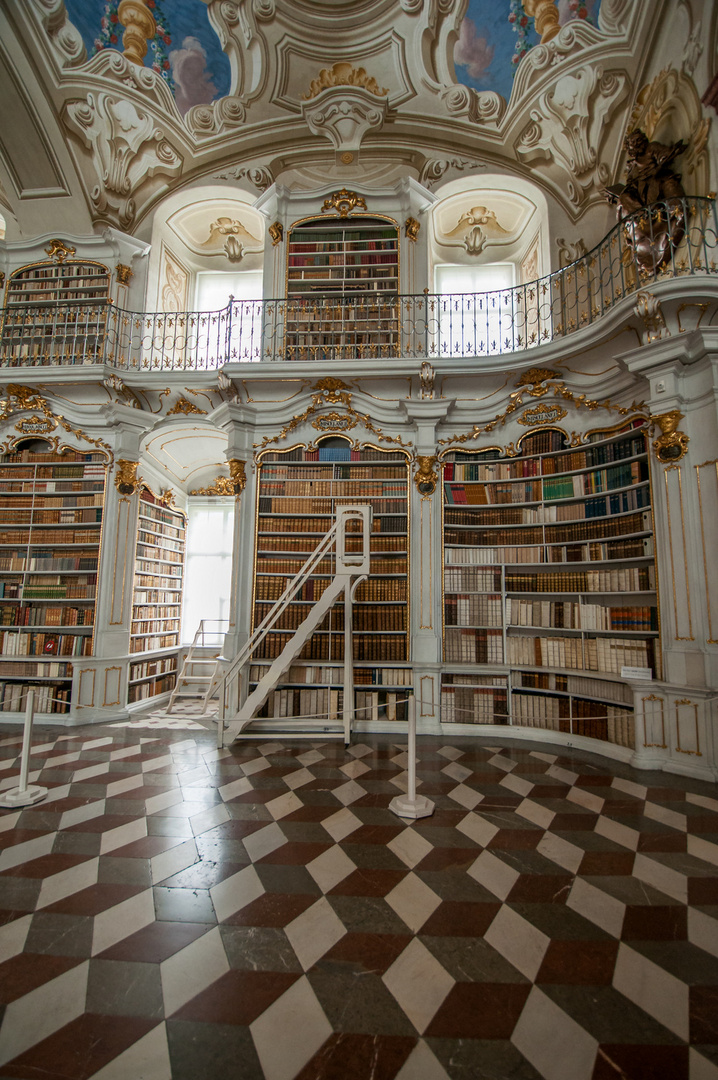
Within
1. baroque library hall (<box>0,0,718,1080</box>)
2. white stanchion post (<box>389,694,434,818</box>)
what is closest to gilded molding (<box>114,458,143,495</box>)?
baroque library hall (<box>0,0,718,1080</box>)

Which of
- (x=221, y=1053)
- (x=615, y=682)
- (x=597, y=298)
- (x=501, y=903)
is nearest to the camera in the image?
(x=221, y=1053)

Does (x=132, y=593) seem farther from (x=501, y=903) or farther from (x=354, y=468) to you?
(x=501, y=903)

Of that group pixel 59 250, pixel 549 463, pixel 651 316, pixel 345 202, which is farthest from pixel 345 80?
pixel 549 463

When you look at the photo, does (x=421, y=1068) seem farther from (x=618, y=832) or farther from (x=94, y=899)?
(x=618, y=832)

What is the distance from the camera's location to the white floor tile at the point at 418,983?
1.65m

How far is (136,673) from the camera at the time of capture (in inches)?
247

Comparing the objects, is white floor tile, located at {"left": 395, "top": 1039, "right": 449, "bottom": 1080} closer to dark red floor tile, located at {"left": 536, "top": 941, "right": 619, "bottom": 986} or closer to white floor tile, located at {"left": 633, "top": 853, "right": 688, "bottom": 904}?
dark red floor tile, located at {"left": 536, "top": 941, "right": 619, "bottom": 986}

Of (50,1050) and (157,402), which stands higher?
(157,402)

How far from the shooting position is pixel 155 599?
691 centimetres

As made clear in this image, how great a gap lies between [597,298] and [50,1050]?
689 centimetres

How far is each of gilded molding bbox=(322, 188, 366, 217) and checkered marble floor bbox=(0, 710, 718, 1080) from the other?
20.9ft

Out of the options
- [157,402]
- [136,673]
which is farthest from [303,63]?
[136,673]

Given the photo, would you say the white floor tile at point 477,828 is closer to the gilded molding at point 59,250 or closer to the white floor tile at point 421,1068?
the white floor tile at point 421,1068

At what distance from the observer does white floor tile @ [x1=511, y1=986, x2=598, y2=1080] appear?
1.44 meters
